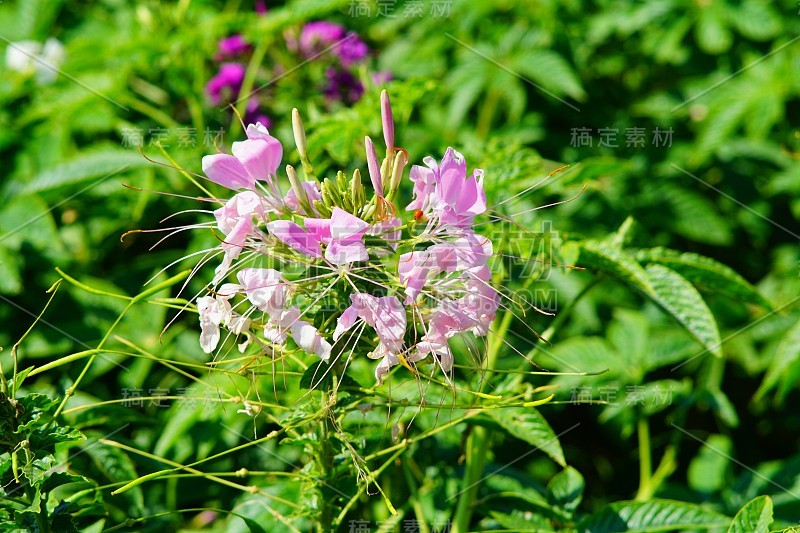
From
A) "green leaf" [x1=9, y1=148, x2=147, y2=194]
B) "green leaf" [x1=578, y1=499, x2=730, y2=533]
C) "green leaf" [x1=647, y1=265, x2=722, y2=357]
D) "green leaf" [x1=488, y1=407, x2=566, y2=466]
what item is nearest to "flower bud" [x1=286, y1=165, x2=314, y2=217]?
"green leaf" [x1=488, y1=407, x2=566, y2=466]

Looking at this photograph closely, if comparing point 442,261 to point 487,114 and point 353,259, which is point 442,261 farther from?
point 487,114

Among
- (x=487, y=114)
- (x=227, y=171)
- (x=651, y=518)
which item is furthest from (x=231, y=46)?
(x=651, y=518)

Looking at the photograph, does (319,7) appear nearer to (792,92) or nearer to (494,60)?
(494,60)

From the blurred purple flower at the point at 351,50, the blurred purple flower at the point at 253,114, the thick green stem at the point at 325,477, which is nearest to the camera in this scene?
the thick green stem at the point at 325,477

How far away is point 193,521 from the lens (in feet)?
6.82

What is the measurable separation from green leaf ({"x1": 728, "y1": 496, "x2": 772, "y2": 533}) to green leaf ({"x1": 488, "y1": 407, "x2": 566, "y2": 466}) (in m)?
0.29

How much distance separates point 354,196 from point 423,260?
6.5 inches

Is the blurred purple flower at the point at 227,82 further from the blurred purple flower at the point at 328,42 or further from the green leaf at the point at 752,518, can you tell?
the green leaf at the point at 752,518

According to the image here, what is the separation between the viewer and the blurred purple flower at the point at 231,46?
2.56 m

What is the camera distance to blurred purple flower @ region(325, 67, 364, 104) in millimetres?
2453

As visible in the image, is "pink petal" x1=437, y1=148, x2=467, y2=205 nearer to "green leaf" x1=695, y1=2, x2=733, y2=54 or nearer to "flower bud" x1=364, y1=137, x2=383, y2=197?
"flower bud" x1=364, y1=137, x2=383, y2=197

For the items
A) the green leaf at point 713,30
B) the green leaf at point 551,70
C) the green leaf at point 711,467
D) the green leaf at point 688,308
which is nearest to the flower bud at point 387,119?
the green leaf at point 688,308

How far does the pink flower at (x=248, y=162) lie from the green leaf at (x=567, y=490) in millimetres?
875

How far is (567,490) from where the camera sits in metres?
1.53
